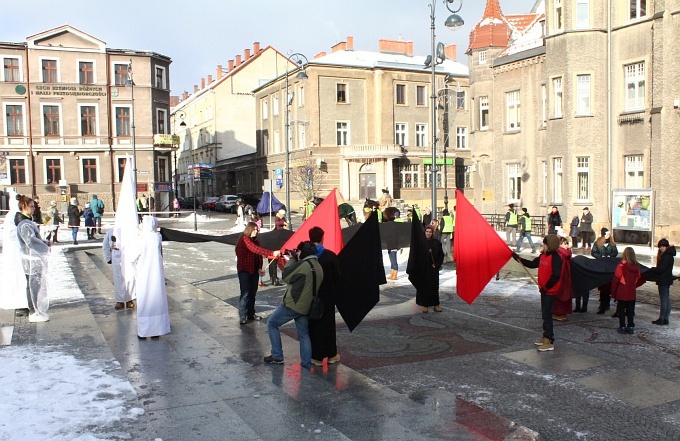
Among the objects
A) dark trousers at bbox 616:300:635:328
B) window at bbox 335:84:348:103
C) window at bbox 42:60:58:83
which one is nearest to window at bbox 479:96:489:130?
window at bbox 335:84:348:103

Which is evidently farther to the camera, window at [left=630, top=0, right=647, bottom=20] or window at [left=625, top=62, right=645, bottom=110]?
window at [left=625, top=62, right=645, bottom=110]

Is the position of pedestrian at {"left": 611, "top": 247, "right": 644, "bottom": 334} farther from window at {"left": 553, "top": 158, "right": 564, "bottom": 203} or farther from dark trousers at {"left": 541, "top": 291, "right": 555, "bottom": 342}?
window at {"left": 553, "top": 158, "right": 564, "bottom": 203}

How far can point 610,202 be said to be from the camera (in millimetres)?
26578

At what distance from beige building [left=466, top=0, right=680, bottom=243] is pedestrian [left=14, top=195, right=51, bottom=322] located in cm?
2062

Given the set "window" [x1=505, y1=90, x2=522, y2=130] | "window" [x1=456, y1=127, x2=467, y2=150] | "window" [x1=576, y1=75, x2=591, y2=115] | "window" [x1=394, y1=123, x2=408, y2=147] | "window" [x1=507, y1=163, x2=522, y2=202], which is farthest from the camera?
"window" [x1=456, y1=127, x2=467, y2=150]

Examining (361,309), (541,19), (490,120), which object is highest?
(541,19)

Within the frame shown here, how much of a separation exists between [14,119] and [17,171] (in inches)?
172

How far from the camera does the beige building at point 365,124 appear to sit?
53812 millimetres

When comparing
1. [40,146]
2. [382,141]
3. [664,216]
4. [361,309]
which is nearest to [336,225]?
[361,309]

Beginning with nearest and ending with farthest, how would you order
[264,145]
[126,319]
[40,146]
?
[126,319] → [40,146] → [264,145]

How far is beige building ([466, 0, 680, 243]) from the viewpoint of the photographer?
24250 millimetres

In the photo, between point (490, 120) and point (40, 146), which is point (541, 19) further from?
point (40, 146)

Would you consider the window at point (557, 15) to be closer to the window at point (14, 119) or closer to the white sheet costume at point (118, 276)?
the white sheet costume at point (118, 276)

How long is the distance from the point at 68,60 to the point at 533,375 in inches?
2151
